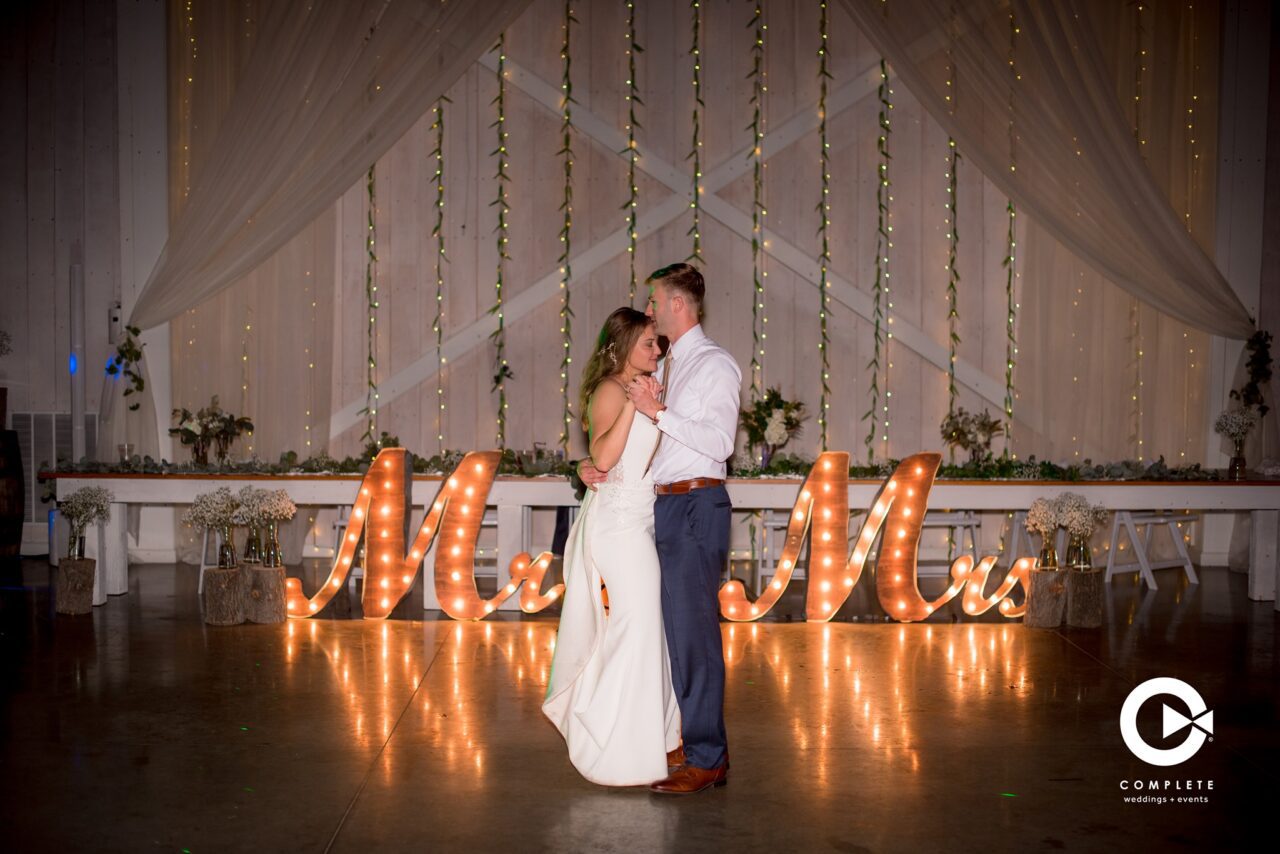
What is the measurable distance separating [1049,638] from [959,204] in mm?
4000

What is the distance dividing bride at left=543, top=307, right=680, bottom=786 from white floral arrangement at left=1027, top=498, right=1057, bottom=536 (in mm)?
3215

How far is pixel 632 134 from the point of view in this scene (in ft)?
30.0

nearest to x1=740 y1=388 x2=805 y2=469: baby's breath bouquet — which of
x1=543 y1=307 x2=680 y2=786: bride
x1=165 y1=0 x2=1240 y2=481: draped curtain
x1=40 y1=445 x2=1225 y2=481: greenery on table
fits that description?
x1=40 y1=445 x2=1225 y2=481: greenery on table

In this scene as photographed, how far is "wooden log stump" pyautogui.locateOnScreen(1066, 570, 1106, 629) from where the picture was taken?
666 centimetres

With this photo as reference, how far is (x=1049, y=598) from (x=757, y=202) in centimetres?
387

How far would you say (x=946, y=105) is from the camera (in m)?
8.45

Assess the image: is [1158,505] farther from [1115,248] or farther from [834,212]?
[834,212]

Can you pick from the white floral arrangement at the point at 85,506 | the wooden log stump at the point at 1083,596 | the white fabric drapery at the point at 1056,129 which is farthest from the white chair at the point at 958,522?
the white floral arrangement at the point at 85,506

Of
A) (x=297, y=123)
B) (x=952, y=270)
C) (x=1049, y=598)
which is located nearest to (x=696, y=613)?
(x=1049, y=598)

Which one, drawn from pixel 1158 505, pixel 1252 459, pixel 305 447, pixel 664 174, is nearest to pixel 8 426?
pixel 305 447

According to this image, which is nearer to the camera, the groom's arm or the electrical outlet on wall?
the groom's arm

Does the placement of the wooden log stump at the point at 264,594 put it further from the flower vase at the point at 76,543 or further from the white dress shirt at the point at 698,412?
the white dress shirt at the point at 698,412

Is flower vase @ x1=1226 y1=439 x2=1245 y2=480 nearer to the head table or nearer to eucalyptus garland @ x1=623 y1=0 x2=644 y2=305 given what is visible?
the head table

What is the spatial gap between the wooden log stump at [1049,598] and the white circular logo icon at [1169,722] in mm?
1143
